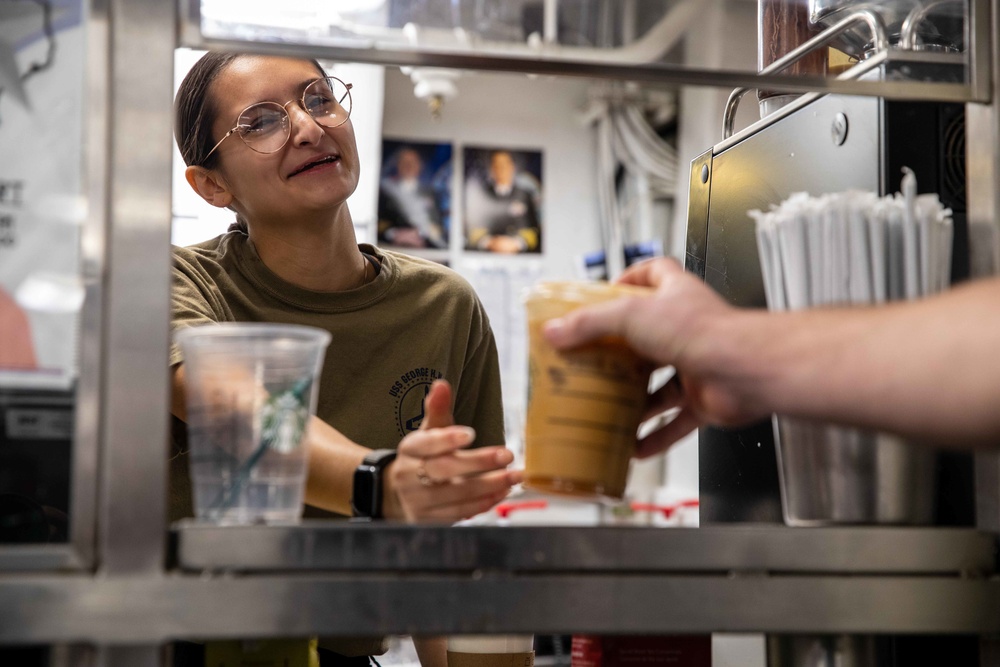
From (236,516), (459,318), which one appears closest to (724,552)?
(236,516)

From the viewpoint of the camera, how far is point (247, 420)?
0.74 m

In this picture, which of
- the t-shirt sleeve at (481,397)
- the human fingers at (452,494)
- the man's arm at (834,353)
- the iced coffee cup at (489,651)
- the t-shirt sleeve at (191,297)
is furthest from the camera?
the t-shirt sleeve at (481,397)

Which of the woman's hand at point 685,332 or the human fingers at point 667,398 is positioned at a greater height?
the woman's hand at point 685,332

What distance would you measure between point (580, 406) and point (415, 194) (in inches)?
159

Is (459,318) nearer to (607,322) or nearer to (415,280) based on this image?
(415,280)

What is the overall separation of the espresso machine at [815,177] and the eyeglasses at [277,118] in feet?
1.91

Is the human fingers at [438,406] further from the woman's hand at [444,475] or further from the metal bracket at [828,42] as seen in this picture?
the metal bracket at [828,42]

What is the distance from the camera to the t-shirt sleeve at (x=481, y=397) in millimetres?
1693

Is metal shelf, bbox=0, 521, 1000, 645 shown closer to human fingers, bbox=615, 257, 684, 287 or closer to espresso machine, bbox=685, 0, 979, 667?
espresso machine, bbox=685, 0, 979, 667

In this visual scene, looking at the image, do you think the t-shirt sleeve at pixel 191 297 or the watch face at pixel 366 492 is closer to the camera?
the watch face at pixel 366 492

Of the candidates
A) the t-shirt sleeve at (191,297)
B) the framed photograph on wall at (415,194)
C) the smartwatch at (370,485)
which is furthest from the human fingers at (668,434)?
the framed photograph on wall at (415,194)

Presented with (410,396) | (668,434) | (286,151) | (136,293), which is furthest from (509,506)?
(136,293)

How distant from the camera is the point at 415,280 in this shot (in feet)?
5.70

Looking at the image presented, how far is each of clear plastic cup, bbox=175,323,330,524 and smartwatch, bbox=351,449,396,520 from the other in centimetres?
16
